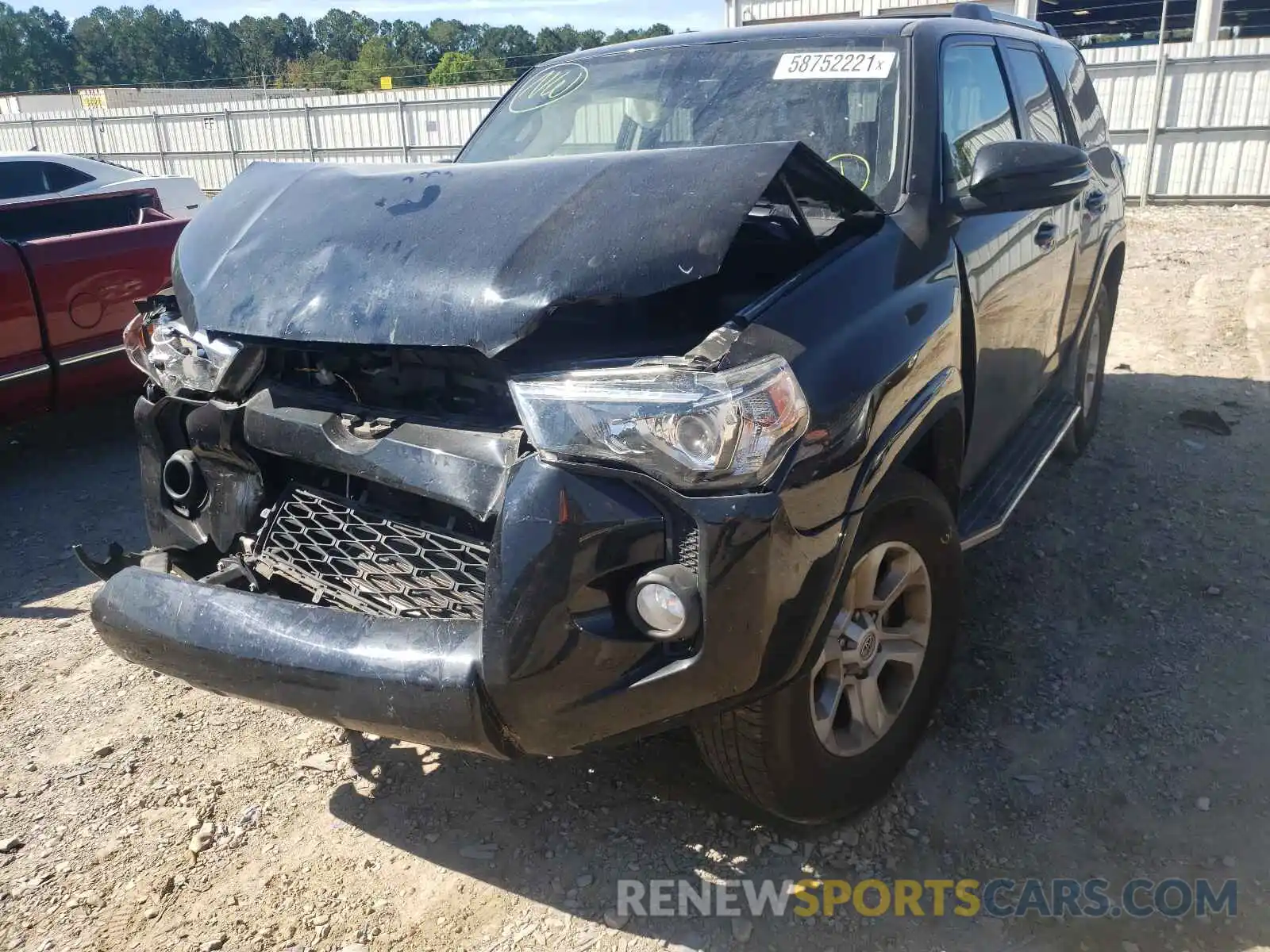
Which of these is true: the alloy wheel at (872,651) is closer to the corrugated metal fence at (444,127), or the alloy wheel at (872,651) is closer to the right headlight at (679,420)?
the right headlight at (679,420)

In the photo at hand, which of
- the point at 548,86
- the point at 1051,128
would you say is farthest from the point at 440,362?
the point at 1051,128

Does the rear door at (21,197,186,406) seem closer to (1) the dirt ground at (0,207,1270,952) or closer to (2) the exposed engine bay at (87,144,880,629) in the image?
(1) the dirt ground at (0,207,1270,952)

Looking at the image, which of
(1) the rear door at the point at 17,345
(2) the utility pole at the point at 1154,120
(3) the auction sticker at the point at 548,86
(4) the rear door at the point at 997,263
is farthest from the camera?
(2) the utility pole at the point at 1154,120

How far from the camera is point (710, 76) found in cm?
328

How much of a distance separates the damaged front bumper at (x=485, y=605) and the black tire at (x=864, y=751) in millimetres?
193

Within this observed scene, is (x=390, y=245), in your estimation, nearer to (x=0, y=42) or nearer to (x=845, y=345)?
(x=845, y=345)

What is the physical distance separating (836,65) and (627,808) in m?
2.28

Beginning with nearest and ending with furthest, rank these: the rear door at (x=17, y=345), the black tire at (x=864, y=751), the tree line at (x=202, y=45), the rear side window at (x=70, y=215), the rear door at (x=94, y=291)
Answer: the black tire at (x=864, y=751)
the rear door at (x=17, y=345)
the rear door at (x=94, y=291)
the rear side window at (x=70, y=215)
the tree line at (x=202, y=45)

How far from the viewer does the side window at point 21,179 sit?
7.62 metres

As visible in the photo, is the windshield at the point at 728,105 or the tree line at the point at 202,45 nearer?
the windshield at the point at 728,105

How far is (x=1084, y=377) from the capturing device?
4.80 m

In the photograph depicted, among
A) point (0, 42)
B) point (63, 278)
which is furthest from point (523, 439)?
point (0, 42)

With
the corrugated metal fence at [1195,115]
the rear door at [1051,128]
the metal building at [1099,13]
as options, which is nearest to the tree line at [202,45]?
the metal building at [1099,13]

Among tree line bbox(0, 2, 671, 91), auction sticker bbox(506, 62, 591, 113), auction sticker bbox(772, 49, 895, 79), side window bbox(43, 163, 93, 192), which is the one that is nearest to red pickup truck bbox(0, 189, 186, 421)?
auction sticker bbox(506, 62, 591, 113)
